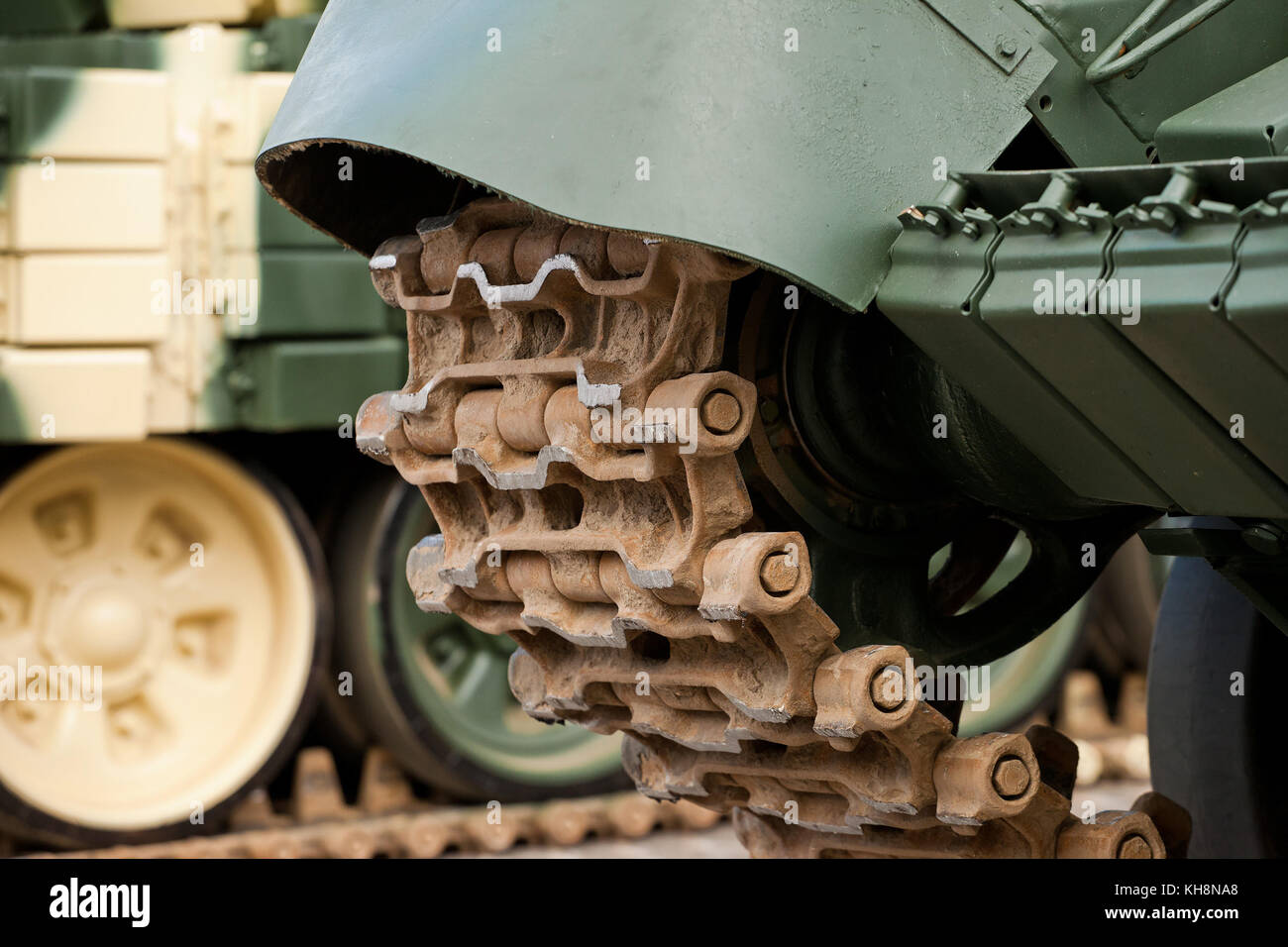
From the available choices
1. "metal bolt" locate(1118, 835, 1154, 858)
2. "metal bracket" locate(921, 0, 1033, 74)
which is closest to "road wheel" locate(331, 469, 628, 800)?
"metal bolt" locate(1118, 835, 1154, 858)

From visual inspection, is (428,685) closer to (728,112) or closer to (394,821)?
(394,821)

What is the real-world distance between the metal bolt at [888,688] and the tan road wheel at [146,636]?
3785 millimetres

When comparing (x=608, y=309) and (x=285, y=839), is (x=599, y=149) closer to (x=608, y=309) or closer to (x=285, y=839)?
(x=608, y=309)

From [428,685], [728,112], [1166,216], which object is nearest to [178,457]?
[428,685]

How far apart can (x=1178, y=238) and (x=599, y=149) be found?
67cm

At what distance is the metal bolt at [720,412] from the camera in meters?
2.46

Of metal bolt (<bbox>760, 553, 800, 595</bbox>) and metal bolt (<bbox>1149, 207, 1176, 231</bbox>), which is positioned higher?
metal bolt (<bbox>1149, 207, 1176, 231</bbox>)

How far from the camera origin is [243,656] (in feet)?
20.2

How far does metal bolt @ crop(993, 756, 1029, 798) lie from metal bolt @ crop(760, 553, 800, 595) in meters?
0.37

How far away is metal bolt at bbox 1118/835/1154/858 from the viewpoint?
2.75 m

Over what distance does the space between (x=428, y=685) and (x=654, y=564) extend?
12.6 ft

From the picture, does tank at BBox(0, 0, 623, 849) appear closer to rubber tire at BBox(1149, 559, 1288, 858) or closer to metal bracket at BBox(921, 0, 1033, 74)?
rubber tire at BBox(1149, 559, 1288, 858)

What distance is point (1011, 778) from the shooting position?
2.56 metres

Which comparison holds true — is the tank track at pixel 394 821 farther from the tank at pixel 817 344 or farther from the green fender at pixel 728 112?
the green fender at pixel 728 112
